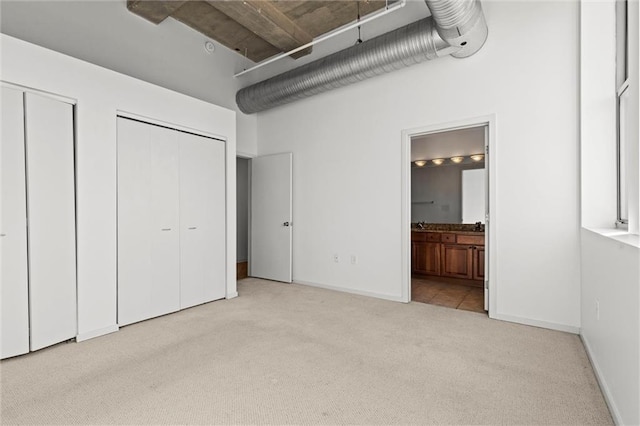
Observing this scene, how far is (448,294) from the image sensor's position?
14.7ft

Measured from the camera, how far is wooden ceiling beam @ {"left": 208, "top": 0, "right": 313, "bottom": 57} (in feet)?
12.1

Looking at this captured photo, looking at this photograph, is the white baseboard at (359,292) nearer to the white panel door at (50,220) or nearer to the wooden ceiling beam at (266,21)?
the white panel door at (50,220)

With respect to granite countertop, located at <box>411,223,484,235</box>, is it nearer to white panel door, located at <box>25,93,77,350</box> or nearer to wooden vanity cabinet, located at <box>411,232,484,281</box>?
wooden vanity cabinet, located at <box>411,232,484,281</box>

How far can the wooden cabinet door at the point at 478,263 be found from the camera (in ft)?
15.8

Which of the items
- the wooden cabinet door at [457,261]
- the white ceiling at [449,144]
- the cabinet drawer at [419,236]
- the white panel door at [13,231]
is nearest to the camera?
the white panel door at [13,231]

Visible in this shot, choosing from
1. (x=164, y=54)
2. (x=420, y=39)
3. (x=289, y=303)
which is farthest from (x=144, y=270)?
(x=420, y=39)

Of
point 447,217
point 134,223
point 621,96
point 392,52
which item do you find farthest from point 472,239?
point 134,223

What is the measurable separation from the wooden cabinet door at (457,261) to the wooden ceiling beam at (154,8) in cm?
489

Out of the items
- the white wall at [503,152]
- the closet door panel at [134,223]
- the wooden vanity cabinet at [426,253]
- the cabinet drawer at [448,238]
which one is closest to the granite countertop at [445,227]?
the wooden vanity cabinet at [426,253]

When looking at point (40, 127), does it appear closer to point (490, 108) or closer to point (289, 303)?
point (289, 303)

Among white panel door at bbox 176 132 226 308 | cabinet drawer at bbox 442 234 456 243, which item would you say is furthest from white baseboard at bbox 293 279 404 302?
cabinet drawer at bbox 442 234 456 243

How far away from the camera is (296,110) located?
5.09m

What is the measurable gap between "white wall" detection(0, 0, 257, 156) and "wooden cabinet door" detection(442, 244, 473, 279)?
3634mm

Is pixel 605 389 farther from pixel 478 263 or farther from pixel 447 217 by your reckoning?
pixel 447 217
